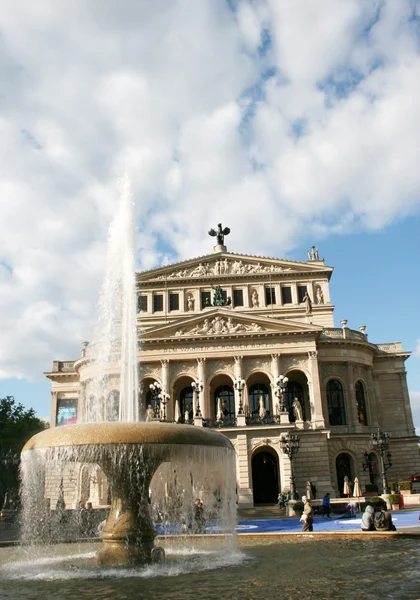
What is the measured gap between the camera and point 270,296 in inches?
1983

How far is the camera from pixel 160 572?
11.5 meters

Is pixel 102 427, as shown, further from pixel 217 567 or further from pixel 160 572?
pixel 217 567

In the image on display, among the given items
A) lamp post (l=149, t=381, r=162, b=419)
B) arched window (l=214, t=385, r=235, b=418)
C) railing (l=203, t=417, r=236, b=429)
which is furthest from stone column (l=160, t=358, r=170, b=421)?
railing (l=203, t=417, r=236, b=429)

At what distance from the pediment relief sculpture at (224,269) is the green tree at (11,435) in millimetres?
18490

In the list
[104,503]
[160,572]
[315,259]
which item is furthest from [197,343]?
[160,572]

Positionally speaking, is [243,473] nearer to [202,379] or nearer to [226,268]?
[202,379]

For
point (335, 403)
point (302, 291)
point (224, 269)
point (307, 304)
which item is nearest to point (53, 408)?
point (224, 269)

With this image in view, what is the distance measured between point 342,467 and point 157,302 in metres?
20.9

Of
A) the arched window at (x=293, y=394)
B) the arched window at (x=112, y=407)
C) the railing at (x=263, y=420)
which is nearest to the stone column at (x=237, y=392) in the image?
the railing at (x=263, y=420)

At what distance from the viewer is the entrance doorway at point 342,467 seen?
42.4 metres

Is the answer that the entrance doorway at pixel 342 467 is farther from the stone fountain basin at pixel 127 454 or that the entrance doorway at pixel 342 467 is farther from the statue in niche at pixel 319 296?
the stone fountain basin at pixel 127 454

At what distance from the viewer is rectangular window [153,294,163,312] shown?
51.1 metres

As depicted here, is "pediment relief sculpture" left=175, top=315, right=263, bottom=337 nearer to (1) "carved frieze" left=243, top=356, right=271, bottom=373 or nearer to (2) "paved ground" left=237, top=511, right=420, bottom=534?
(1) "carved frieze" left=243, top=356, right=271, bottom=373

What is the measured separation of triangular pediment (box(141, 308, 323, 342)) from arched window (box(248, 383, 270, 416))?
5.75 meters
